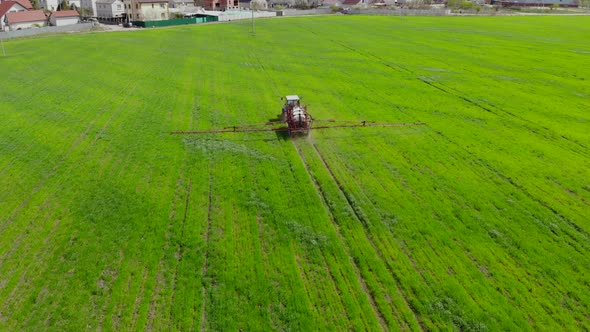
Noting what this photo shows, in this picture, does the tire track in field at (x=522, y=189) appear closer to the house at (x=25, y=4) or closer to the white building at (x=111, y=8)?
the house at (x=25, y=4)

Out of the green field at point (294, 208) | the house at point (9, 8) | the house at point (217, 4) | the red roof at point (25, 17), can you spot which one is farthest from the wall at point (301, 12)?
the green field at point (294, 208)

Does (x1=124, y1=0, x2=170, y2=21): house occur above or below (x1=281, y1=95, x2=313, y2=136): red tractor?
above

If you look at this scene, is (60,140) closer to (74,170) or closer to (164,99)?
(74,170)

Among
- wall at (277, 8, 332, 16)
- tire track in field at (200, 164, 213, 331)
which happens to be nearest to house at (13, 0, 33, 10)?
wall at (277, 8, 332, 16)

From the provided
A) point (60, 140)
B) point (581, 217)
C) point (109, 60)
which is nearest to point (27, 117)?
point (60, 140)

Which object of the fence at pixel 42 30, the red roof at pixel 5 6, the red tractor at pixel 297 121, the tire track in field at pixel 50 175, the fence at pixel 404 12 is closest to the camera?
the tire track in field at pixel 50 175

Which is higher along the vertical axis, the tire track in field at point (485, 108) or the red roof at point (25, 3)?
the red roof at point (25, 3)

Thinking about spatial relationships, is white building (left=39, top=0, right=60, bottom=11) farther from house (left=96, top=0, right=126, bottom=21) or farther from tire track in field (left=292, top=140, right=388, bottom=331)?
tire track in field (left=292, top=140, right=388, bottom=331)
